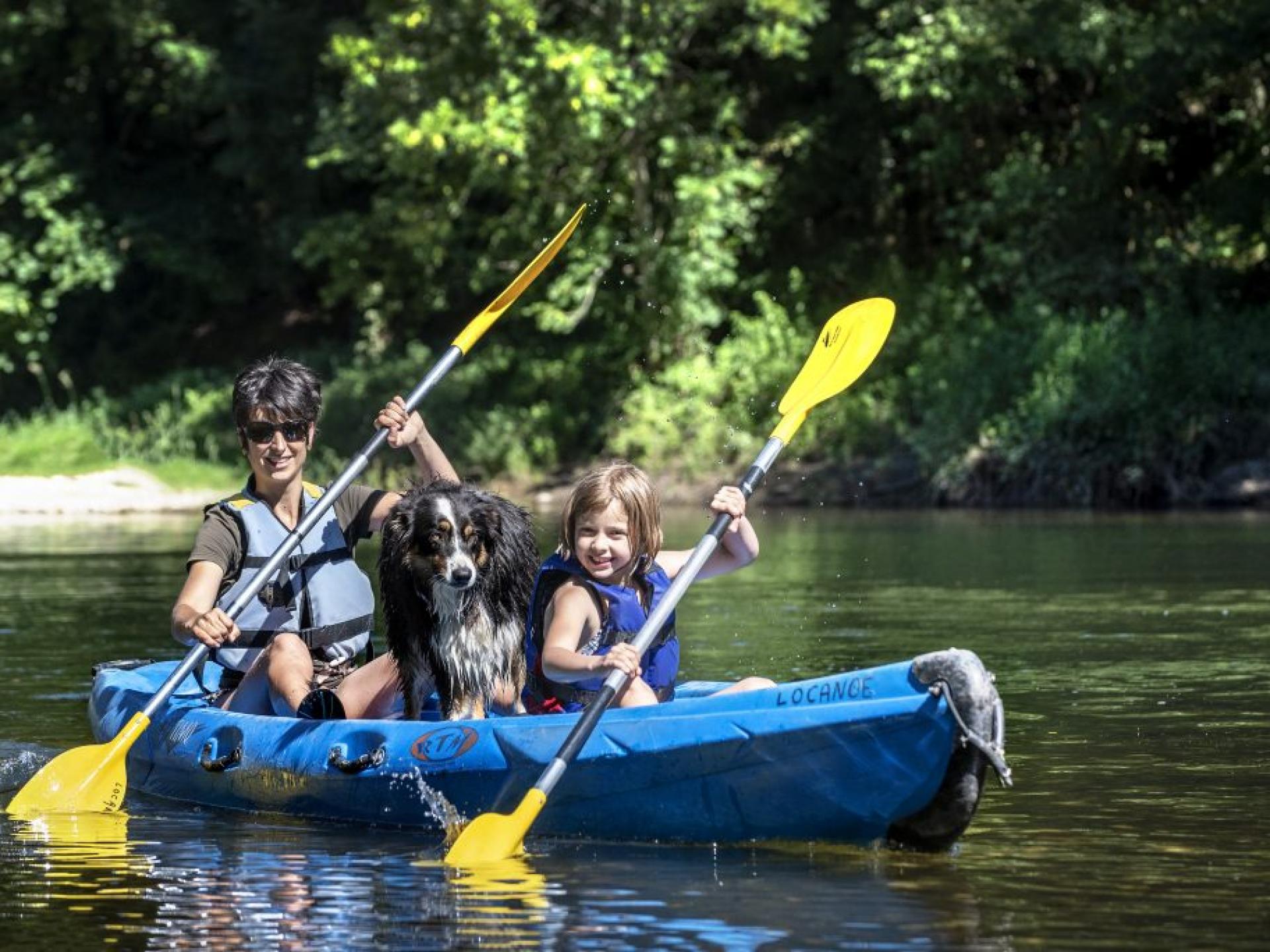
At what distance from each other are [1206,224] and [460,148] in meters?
6.54

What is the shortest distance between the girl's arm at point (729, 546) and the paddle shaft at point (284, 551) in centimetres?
90

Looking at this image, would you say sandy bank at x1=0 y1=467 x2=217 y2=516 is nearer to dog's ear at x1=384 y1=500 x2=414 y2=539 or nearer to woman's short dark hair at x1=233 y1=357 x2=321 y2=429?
woman's short dark hair at x1=233 y1=357 x2=321 y2=429

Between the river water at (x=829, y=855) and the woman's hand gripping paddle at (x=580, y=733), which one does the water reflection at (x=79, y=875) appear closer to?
the river water at (x=829, y=855)

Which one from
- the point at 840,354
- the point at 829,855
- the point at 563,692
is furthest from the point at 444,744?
the point at 840,354

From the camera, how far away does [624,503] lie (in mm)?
5547

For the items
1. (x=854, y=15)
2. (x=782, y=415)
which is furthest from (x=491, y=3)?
(x=782, y=415)

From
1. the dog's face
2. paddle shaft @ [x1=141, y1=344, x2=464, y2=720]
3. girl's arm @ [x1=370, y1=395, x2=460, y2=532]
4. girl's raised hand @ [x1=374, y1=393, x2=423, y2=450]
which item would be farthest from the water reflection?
girl's raised hand @ [x1=374, y1=393, x2=423, y2=450]

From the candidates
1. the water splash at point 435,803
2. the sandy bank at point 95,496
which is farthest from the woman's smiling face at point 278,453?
the sandy bank at point 95,496

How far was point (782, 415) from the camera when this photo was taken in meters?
6.90

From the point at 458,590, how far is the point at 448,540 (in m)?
0.15

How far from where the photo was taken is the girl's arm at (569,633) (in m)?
5.53

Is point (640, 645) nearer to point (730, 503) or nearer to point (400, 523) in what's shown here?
point (730, 503)

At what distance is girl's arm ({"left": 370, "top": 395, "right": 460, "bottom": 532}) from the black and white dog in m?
0.40

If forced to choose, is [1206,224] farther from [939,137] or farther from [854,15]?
[854,15]
